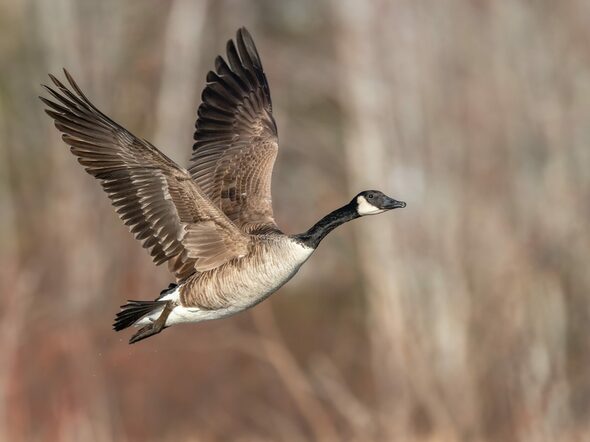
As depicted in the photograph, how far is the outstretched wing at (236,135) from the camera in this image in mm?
8258

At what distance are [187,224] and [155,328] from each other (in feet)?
2.18

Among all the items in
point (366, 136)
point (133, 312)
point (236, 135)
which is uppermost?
point (366, 136)

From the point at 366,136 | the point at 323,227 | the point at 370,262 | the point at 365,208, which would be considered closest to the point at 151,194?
the point at 323,227

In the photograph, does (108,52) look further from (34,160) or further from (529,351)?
(529,351)

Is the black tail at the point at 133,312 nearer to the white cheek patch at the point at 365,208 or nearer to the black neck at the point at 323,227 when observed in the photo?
the black neck at the point at 323,227

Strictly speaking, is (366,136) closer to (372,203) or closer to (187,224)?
(372,203)

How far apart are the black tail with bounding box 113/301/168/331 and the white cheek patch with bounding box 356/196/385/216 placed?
134cm

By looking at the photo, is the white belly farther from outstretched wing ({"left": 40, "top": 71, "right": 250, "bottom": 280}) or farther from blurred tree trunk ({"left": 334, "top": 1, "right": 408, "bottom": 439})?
blurred tree trunk ({"left": 334, "top": 1, "right": 408, "bottom": 439})

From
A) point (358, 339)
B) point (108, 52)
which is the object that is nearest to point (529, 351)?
point (358, 339)

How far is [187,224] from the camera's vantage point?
7348 millimetres

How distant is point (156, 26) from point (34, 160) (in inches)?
145

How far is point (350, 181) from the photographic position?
681 inches

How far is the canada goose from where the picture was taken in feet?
23.2

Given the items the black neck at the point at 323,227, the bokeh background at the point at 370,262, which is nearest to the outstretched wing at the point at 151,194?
the black neck at the point at 323,227
